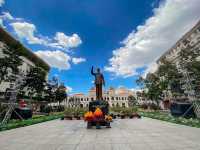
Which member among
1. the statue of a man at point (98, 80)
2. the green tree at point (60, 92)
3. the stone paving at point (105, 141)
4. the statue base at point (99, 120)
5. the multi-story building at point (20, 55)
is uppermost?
the multi-story building at point (20, 55)

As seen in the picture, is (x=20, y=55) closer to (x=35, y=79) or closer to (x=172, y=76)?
(x=35, y=79)

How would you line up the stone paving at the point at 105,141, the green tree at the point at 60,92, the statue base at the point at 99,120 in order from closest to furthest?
the stone paving at the point at 105,141 → the statue base at the point at 99,120 → the green tree at the point at 60,92

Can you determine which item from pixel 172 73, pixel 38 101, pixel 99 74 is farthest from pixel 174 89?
pixel 38 101

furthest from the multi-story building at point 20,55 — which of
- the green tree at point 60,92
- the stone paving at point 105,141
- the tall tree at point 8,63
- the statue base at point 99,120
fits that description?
the stone paving at point 105,141

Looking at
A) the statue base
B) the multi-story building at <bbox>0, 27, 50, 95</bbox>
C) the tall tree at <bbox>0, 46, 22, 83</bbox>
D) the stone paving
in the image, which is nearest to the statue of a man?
the statue base

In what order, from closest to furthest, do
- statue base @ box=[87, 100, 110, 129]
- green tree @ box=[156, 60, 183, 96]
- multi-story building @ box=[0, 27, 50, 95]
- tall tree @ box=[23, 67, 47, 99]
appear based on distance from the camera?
statue base @ box=[87, 100, 110, 129]
multi-story building @ box=[0, 27, 50, 95]
green tree @ box=[156, 60, 183, 96]
tall tree @ box=[23, 67, 47, 99]

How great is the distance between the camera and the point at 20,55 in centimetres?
2564

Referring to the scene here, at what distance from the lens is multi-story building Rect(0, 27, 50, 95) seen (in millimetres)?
25688

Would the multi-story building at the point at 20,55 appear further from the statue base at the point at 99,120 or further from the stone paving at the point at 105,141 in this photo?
the stone paving at the point at 105,141

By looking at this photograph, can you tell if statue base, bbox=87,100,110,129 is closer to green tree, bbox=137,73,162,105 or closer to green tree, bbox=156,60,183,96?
green tree, bbox=156,60,183,96

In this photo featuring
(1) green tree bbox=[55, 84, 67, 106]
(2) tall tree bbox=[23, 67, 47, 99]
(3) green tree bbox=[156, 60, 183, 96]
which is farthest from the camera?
(1) green tree bbox=[55, 84, 67, 106]

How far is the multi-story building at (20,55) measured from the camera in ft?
84.3

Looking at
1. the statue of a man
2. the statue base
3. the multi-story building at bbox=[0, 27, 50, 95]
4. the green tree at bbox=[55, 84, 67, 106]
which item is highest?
the multi-story building at bbox=[0, 27, 50, 95]

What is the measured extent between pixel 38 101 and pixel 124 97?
6858 centimetres
